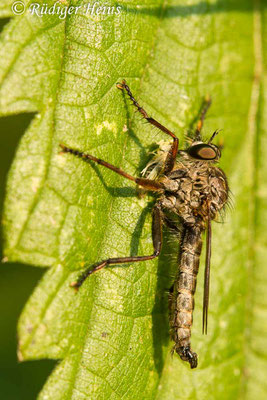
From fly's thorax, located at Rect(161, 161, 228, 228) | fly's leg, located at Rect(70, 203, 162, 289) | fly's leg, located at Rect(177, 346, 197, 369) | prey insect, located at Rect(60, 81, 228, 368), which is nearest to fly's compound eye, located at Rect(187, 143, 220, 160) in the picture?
prey insect, located at Rect(60, 81, 228, 368)

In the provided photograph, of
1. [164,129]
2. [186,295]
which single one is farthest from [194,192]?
[186,295]

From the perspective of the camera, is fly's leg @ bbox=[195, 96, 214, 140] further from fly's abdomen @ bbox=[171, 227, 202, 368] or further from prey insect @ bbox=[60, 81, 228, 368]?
fly's abdomen @ bbox=[171, 227, 202, 368]

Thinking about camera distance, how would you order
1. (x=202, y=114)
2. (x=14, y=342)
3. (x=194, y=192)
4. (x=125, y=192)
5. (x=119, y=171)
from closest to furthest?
1. (x=119, y=171)
2. (x=125, y=192)
3. (x=194, y=192)
4. (x=202, y=114)
5. (x=14, y=342)

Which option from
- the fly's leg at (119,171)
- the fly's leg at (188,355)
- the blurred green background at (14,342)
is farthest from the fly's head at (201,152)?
the blurred green background at (14,342)

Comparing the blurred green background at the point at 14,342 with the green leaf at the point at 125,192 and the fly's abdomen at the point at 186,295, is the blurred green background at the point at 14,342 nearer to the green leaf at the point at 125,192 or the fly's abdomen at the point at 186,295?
the green leaf at the point at 125,192

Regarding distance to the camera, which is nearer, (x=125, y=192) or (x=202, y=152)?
(x=125, y=192)

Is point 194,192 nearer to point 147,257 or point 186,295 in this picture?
point 147,257
